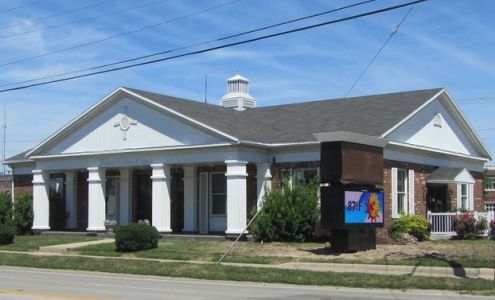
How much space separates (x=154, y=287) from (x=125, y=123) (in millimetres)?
16573

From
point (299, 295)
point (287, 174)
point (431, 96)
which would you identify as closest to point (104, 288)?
point (299, 295)

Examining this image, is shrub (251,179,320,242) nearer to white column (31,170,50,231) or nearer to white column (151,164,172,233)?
white column (151,164,172,233)

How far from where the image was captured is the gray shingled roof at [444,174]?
31266 millimetres

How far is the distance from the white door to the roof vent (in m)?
7.19

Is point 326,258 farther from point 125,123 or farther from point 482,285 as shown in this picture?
point 125,123

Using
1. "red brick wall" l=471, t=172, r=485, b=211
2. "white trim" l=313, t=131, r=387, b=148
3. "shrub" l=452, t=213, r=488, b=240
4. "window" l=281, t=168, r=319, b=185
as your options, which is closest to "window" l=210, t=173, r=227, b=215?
"window" l=281, t=168, r=319, b=185

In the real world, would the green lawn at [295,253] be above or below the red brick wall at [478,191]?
below

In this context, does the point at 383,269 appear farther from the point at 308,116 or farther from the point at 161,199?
the point at 308,116

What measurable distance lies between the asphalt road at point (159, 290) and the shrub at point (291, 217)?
836cm

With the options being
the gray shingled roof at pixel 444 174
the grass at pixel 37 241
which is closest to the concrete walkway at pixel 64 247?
the grass at pixel 37 241

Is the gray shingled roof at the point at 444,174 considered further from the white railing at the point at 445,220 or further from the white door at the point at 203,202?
the white door at the point at 203,202

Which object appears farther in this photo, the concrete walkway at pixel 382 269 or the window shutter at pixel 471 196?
the window shutter at pixel 471 196

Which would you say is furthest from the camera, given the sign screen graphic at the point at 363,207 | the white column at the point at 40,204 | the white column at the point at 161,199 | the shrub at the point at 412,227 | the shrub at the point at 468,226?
the white column at the point at 40,204

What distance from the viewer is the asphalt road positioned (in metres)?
14.4
